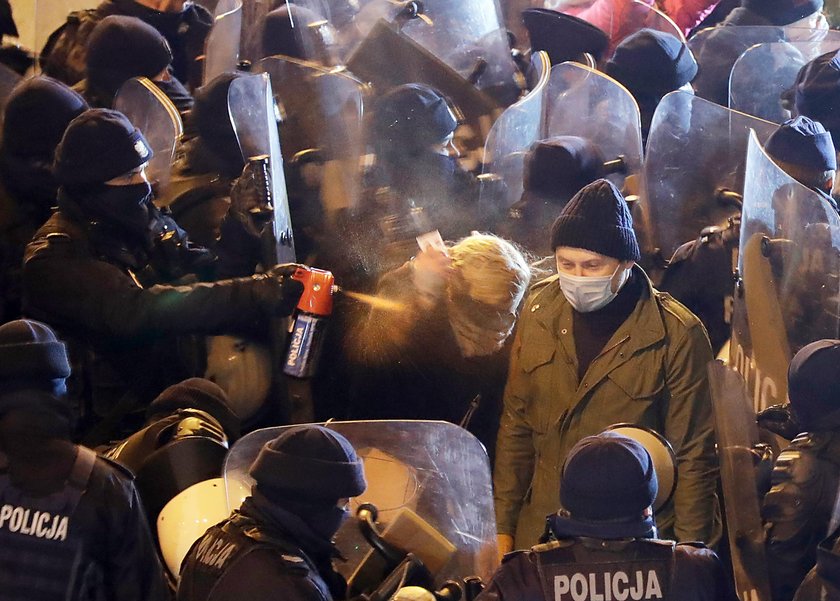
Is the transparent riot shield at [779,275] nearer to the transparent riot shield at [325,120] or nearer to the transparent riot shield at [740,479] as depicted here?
the transparent riot shield at [740,479]

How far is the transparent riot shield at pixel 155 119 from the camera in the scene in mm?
4602

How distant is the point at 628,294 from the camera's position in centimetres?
343

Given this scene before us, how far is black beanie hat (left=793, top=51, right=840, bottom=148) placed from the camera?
4711 mm

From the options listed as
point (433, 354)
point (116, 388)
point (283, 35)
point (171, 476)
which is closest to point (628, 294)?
point (433, 354)

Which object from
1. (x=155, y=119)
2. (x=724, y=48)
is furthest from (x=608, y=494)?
(x=724, y=48)

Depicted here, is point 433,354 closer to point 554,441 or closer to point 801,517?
point 554,441

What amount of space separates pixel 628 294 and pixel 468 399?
2.28 ft

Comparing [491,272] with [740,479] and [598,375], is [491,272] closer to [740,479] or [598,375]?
[598,375]

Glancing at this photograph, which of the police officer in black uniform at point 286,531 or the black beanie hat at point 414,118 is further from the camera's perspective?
the black beanie hat at point 414,118

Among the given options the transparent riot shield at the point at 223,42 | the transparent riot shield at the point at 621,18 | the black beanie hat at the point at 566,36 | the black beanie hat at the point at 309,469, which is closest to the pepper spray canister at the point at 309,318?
the black beanie hat at the point at 309,469

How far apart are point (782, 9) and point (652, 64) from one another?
1.20m

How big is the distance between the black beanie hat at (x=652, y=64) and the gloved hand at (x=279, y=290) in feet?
6.30

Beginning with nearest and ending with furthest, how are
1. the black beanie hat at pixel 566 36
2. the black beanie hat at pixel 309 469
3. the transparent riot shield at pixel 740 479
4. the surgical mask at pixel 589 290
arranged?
the black beanie hat at pixel 309 469 → the transparent riot shield at pixel 740 479 → the surgical mask at pixel 589 290 → the black beanie hat at pixel 566 36

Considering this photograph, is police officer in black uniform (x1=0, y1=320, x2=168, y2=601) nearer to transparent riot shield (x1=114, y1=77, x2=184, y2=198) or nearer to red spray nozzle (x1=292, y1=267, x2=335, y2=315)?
red spray nozzle (x1=292, y1=267, x2=335, y2=315)
